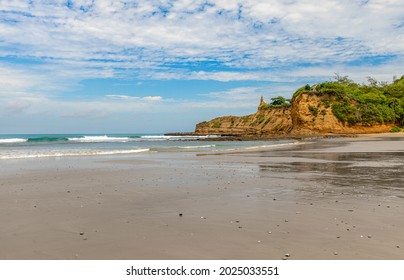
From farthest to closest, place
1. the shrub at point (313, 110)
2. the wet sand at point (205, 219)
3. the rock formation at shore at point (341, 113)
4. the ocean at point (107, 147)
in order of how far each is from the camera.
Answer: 1. the shrub at point (313, 110)
2. the rock formation at shore at point (341, 113)
3. the ocean at point (107, 147)
4. the wet sand at point (205, 219)

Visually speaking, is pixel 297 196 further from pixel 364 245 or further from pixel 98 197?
pixel 98 197

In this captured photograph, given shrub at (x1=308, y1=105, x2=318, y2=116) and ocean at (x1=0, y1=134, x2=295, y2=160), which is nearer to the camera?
ocean at (x1=0, y1=134, x2=295, y2=160)

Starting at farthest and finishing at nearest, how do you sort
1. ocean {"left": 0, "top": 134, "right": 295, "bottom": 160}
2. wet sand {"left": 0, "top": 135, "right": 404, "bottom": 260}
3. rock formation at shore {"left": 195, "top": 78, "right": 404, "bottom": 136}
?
rock formation at shore {"left": 195, "top": 78, "right": 404, "bottom": 136}, ocean {"left": 0, "top": 134, "right": 295, "bottom": 160}, wet sand {"left": 0, "top": 135, "right": 404, "bottom": 260}

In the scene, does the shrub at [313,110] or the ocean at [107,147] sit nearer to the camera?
the ocean at [107,147]

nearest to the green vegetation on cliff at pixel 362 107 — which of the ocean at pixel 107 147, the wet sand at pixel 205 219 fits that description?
the ocean at pixel 107 147

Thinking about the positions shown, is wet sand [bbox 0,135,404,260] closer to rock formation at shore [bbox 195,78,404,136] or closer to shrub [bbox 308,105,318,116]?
rock formation at shore [bbox 195,78,404,136]

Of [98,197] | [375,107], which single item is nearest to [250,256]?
[98,197]

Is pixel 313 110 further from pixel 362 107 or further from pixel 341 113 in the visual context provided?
pixel 362 107

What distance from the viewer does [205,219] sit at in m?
6.22

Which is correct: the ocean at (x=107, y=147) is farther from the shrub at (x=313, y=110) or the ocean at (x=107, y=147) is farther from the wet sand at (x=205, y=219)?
the shrub at (x=313, y=110)

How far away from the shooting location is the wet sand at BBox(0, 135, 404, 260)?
4.57 m

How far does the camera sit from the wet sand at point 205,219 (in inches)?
180

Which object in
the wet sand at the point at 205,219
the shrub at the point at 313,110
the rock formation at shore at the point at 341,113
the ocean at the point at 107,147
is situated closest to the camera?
the wet sand at the point at 205,219

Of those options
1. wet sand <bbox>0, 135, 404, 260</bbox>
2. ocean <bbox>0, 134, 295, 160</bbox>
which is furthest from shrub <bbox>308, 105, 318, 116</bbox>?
wet sand <bbox>0, 135, 404, 260</bbox>
